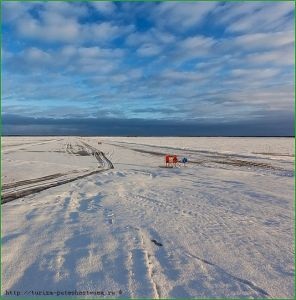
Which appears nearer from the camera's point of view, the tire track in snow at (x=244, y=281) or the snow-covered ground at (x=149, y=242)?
the tire track in snow at (x=244, y=281)

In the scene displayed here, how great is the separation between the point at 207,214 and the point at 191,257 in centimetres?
283

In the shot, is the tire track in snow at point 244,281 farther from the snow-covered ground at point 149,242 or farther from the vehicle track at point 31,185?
the vehicle track at point 31,185

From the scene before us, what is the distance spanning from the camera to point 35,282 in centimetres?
462

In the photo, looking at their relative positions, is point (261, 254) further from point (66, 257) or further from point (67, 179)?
point (67, 179)

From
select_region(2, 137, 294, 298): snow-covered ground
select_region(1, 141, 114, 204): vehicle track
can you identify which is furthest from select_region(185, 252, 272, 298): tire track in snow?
select_region(1, 141, 114, 204): vehicle track

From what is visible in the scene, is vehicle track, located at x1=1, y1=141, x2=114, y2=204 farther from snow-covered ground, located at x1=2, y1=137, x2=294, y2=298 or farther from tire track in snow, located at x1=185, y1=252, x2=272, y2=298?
tire track in snow, located at x1=185, y1=252, x2=272, y2=298

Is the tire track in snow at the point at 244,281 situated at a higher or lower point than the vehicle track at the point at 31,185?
lower

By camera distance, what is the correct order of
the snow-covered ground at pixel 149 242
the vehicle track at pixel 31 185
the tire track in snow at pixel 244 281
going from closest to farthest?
the tire track in snow at pixel 244 281 → the snow-covered ground at pixel 149 242 → the vehicle track at pixel 31 185

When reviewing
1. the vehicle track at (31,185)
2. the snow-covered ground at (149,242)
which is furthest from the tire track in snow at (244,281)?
the vehicle track at (31,185)

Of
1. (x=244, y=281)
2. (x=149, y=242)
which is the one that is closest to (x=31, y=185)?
(x=149, y=242)

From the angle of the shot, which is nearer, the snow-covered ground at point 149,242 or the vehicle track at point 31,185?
A: the snow-covered ground at point 149,242

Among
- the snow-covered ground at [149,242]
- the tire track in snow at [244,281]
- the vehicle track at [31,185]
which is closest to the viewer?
the tire track in snow at [244,281]

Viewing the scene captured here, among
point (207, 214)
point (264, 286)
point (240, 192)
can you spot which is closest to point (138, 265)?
point (264, 286)

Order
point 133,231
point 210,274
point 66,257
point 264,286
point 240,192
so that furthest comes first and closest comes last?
1. point 240,192
2. point 133,231
3. point 66,257
4. point 210,274
5. point 264,286
